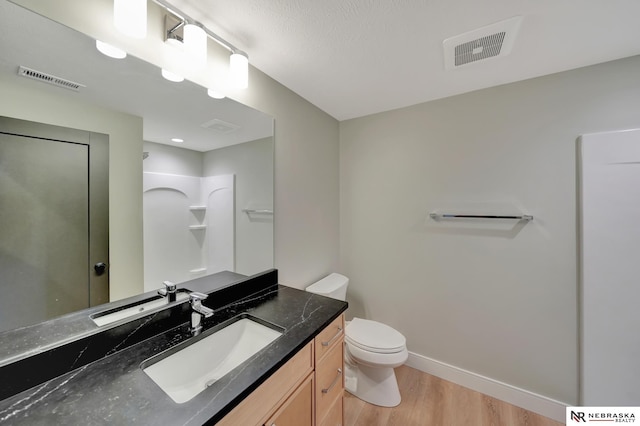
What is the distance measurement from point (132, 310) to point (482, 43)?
2.17 metres

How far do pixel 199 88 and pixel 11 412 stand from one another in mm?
1302

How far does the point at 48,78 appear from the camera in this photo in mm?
788

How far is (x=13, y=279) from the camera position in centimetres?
73

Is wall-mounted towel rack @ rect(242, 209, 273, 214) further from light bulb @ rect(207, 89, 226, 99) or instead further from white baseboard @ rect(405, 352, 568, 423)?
white baseboard @ rect(405, 352, 568, 423)

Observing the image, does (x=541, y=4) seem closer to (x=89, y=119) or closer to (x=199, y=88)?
(x=199, y=88)

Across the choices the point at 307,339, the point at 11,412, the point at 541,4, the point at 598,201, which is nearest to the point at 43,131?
the point at 11,412

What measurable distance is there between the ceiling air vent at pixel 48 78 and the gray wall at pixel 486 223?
1945 mm

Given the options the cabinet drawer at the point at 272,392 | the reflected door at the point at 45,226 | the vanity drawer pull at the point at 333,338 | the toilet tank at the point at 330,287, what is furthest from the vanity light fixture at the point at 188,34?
the toilet tank at the point at 330,287

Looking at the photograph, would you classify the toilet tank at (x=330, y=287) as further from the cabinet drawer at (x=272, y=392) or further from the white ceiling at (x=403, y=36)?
the white ceiling at (x=403, y=36)

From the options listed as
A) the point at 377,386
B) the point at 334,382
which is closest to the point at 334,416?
the point at 334,382

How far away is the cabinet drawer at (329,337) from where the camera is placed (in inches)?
43.7

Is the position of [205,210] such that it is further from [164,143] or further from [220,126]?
[220,126]

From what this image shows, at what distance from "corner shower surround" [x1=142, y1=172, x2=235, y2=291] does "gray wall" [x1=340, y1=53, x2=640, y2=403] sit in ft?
4.42

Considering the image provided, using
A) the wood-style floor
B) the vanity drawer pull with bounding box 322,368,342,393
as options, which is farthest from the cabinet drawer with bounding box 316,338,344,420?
the wood-style floor
